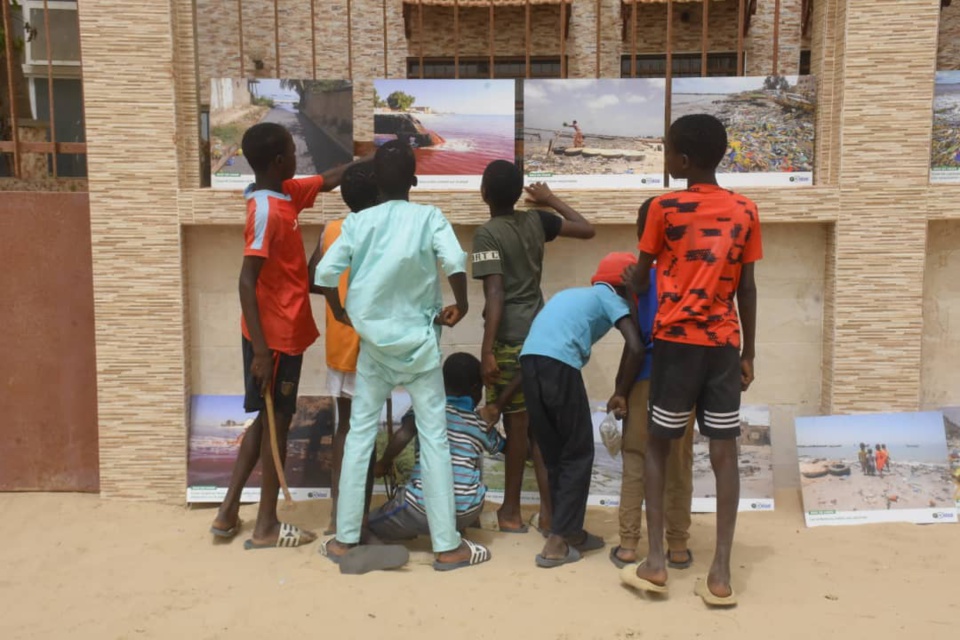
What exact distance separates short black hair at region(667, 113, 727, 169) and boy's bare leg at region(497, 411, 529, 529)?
151 centimetres

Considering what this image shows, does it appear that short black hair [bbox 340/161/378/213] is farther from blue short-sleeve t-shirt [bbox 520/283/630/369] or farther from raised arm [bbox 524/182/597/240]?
blue short-sleeve t-shirt [bbox 520/283/630/369]

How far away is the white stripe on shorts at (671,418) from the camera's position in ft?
11.2

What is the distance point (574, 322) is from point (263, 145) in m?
1.64

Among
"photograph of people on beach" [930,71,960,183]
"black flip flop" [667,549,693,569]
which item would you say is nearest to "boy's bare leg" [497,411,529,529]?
"black flip flop" [667,549,693,569]

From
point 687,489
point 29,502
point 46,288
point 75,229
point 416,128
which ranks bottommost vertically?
point 29,502

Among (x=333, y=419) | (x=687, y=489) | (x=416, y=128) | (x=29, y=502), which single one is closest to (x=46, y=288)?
(x=29, y=502)

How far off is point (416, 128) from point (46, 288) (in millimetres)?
2238

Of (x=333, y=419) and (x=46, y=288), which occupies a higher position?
(x=46, y=288)

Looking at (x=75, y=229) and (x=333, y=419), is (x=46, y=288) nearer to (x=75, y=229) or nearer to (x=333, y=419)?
(x=75, y=229)

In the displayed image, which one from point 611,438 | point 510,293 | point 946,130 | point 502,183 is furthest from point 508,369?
point 946,130

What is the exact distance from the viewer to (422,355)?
12.2 ft

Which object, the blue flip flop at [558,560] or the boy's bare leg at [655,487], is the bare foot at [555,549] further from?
the boy's bare leg at [655,487]

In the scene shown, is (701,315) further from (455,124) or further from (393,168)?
(455,124)

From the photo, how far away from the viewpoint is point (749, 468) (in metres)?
4.61
